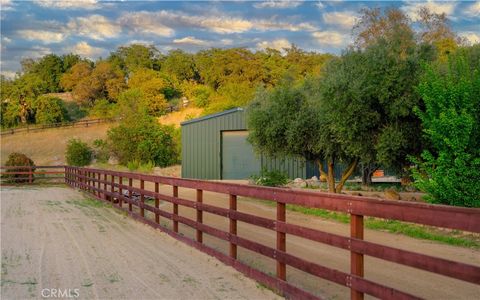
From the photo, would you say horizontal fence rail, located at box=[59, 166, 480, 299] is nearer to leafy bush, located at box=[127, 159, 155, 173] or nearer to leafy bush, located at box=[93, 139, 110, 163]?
leafy bush, located at box=[127, 159, 155, 173]

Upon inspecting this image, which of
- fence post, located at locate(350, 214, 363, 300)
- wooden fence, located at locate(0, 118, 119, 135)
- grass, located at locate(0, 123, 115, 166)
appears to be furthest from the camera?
wooden fence, located at locate(0, 118, 119, 135)

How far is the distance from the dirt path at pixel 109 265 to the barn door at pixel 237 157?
20463 mm

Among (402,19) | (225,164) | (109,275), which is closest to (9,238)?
(109,275)

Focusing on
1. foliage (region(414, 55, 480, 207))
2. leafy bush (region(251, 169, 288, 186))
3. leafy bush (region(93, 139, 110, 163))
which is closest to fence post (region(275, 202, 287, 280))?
foliage (region(414, 55, 480, 207))

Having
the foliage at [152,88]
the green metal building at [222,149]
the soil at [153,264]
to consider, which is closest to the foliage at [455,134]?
the soil at [153,264]

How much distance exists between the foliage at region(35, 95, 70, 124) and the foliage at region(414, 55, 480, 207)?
63.1 m

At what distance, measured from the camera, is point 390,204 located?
184 inches

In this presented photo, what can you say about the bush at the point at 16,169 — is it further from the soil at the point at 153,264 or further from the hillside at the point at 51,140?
the soil at the point at 153,264

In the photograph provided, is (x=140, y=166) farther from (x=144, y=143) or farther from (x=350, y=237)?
(x=350, y=237)

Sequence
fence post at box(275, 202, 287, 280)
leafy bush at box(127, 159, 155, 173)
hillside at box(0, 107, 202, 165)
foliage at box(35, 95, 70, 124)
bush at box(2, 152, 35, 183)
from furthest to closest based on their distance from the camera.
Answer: foliage at box(35, 95, 70, 124) < hillside at box(0, 107, 202, 165) < leafy bush at box(127, 159, 155, 173) < bush at box(2, 152, 35, 183) < fence post at box(275, 202, 287, 280)

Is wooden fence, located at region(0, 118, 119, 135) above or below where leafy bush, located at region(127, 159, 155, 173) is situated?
above

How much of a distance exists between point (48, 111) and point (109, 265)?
219 feet

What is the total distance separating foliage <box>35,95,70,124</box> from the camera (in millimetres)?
69875

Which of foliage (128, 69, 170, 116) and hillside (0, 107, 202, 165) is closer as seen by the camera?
hillside (0, 107, 202, 165)
